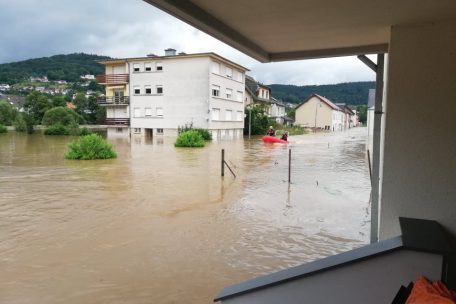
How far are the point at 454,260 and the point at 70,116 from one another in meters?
47.1

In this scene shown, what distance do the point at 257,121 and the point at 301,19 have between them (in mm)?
40086

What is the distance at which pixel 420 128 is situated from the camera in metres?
3.07

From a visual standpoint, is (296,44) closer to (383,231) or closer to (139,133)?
(383,231)

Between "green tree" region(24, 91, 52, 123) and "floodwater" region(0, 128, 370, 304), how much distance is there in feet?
123

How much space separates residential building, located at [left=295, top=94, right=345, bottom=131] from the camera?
6538cm

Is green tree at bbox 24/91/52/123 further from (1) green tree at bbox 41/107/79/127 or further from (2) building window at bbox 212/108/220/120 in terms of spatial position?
(2) building window at bbox 212/108/220/120

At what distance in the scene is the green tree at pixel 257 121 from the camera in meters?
42.2

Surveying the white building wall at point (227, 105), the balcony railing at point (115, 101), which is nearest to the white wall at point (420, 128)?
the white building wall at point (227, 105)

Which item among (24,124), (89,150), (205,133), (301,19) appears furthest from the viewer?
(24,124)

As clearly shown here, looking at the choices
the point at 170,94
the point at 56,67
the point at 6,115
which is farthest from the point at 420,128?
the point at 56,67

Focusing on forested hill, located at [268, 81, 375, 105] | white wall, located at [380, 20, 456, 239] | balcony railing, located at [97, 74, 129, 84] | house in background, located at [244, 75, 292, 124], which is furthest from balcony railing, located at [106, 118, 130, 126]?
forested hill, located at [268, 81, 375, 105]

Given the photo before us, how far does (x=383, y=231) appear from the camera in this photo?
3.19 meters

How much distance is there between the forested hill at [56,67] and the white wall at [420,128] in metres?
85.2

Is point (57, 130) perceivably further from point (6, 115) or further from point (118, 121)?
point (6, 115)
